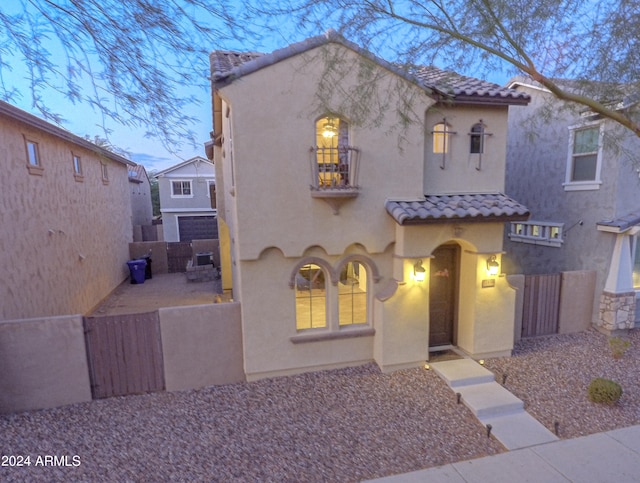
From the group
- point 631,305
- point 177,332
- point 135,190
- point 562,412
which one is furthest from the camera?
point 135,190

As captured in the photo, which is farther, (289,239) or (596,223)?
(596,223)

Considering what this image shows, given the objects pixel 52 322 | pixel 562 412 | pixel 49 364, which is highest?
pixel 52 322

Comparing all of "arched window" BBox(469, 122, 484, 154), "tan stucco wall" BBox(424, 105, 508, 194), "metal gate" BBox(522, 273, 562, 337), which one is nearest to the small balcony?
"tan stucco wall" BBox(424, 105, 508, 194)

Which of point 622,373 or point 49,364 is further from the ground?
point 49,364

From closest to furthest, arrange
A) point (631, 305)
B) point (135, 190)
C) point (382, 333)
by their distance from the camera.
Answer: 1. point (382, 333)
2. point (631, 305)
3. point (135, 190)

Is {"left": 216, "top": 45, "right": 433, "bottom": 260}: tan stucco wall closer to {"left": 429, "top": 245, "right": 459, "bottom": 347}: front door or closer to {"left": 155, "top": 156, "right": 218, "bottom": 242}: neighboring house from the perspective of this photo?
{"left": 429, "top": 245, "right": 459, "bottom": 347}: front door

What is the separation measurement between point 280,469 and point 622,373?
25.2 ft

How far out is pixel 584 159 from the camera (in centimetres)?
1007

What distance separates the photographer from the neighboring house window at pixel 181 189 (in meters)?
24.6

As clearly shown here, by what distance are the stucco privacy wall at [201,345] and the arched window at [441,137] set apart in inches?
224

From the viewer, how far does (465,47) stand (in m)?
4.65

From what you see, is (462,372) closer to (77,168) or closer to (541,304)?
(541,304)

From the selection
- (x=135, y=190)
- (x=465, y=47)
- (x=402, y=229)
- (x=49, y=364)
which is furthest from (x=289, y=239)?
(x=135, y=190)

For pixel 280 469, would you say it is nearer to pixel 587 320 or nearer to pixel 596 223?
pixel 587 320
